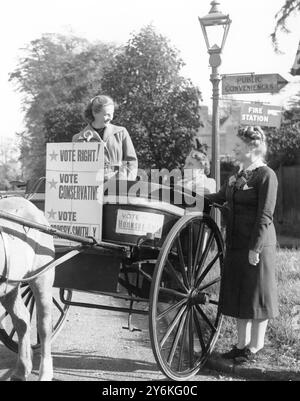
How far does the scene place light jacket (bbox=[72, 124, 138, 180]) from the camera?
4.31 m

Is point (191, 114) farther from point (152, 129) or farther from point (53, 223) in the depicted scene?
point (53, 223)

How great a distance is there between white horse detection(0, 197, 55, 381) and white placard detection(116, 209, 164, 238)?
0.53 m

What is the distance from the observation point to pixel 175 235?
386 centimetres

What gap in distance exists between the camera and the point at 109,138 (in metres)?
4.41

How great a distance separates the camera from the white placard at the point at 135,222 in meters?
4.03

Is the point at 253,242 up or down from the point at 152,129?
down

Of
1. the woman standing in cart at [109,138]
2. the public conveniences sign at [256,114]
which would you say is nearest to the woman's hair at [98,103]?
the woman standing in cart at [109,138]

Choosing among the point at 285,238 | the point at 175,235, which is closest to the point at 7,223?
the point at 175,235

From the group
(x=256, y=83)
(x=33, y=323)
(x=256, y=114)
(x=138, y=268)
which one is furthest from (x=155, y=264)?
(x=256, y=83)

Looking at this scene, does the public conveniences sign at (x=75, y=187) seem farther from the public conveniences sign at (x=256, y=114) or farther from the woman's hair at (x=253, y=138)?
the public conveniences sign at (x=256, y=114)

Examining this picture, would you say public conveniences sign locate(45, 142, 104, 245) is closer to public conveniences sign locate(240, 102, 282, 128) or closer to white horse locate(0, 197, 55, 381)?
white horse locate(0, 197, 55, 381)

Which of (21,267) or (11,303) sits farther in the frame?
(11,303)

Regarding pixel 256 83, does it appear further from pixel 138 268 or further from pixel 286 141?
pixel 286 141
